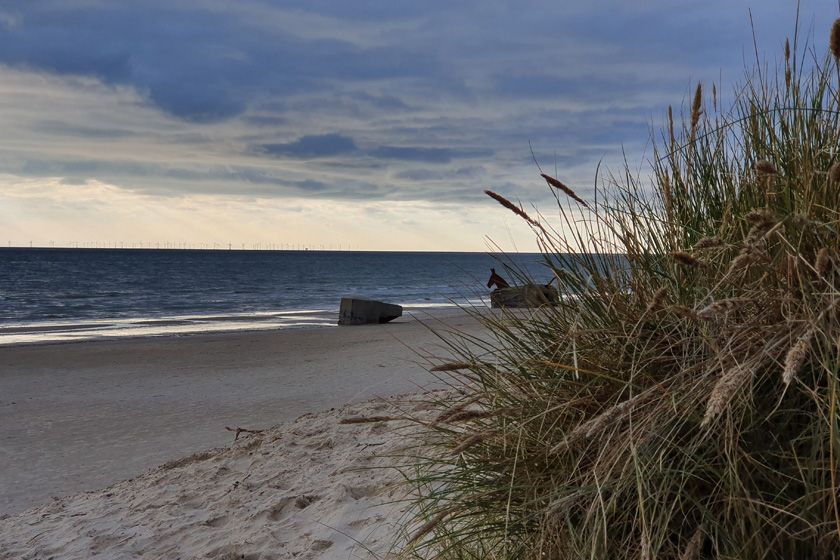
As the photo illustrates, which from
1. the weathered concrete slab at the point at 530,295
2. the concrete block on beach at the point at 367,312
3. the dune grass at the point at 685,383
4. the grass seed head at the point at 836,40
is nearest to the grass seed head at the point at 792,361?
the dune grass at the point at 685,383

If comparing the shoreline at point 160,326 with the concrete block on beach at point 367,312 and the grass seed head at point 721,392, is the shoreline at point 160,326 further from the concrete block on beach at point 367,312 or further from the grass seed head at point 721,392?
the grass seed head at point 721,392

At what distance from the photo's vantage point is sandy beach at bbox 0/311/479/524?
6465mm

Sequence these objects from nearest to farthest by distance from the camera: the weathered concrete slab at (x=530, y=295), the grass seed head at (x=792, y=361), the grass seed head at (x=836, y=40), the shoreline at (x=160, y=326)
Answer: the grass seed head at (x=792, y=361), the grass seed head at (x=836, y=40), the weathered concrete slab at (x=530, y=295), the shoreline at (x=160, y=326)

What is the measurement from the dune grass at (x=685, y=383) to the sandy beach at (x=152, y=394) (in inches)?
49.4

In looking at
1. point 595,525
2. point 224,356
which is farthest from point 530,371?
point 224,356

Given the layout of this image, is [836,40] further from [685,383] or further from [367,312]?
[367,312]

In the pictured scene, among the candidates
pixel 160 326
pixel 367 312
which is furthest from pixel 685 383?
pixel 160 326

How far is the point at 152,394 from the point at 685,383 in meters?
8.93

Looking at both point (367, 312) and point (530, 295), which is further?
point (367, 312)

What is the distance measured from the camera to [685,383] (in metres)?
2.14

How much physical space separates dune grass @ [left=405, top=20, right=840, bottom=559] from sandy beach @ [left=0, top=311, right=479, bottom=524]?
1254mm

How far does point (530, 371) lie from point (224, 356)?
11736 mm

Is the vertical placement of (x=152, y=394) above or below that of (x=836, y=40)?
below

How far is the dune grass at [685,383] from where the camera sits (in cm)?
197
